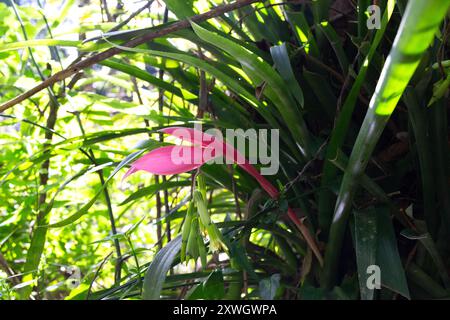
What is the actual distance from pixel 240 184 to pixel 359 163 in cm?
25

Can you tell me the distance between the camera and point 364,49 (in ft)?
1.50

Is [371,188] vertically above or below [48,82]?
below

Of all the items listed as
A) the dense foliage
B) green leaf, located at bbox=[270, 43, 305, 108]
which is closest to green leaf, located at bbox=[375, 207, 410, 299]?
the dense foliage

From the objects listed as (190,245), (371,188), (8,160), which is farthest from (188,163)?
(8,160)

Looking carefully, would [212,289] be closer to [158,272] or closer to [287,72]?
[158,272]

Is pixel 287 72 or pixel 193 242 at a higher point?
pixel 287 72

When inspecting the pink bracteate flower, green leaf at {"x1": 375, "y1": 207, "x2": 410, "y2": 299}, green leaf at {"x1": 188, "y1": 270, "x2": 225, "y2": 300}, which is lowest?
green leaf at {"x1": 188, "y1": 270, "x2": 225, "y2": 300}

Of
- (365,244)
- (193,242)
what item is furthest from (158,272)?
(365,244)

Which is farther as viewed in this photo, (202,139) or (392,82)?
(202,139)

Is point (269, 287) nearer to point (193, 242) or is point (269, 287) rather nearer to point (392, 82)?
point (193, 242)

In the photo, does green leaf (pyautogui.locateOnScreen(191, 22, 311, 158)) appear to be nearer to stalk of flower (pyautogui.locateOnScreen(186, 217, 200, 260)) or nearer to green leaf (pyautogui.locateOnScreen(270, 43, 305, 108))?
green leaf (pyautogui.locateOnScreen(270, 43, 305, 108))

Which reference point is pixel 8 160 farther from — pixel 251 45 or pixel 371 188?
pixel 371 188

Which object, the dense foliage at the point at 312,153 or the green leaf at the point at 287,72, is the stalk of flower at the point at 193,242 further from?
the green leaf at the point at 287,72

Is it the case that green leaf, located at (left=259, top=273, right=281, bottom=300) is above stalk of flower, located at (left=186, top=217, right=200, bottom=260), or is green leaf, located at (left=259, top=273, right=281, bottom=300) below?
below
